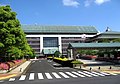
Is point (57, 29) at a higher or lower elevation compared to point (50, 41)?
higher

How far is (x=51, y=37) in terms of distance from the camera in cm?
16725

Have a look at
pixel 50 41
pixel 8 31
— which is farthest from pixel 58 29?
pixel 8 31

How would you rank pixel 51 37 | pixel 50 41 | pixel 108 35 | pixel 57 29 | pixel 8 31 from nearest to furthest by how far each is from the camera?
pixel 8 31, pixel 108 35, pixel 51 37, pixel 50 41, pixel 57 29

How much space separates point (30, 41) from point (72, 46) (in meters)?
119

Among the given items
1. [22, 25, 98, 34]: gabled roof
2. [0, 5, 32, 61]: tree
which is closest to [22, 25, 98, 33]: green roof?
[22, 25, 98, 34]: gabled roof

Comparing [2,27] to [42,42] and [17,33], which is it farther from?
[42,42]

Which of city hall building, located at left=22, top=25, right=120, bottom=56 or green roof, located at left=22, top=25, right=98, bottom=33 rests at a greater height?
green roof, located at left=22, top=25, right=98, bottom=33

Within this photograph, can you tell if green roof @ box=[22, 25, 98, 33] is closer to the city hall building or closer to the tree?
the city hall building

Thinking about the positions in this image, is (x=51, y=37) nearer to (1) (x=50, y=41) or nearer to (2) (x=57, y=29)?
(1) (x=50, y=41)

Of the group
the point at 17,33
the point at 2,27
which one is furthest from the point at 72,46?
the point at 2,27

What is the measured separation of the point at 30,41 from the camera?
545 feet

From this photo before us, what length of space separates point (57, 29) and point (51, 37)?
6.96 meters

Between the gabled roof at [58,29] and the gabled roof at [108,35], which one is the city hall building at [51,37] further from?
the gabled roof at [108,35]

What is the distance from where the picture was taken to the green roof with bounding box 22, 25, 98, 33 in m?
167
